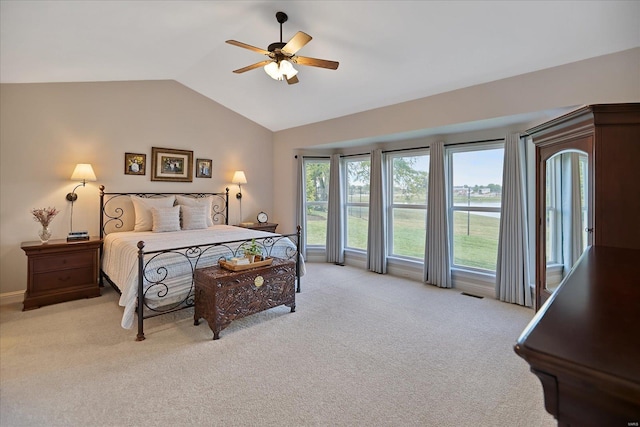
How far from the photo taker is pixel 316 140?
18.2 ft

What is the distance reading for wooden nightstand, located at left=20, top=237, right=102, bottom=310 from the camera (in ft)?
11.7

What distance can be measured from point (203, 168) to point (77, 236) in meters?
2.14

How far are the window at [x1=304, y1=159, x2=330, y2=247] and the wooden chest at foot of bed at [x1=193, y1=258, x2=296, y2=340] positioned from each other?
2.77 m

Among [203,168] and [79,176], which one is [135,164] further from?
[203,168]

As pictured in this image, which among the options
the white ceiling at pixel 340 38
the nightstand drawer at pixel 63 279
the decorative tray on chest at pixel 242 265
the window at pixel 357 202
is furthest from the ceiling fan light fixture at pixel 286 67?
the nightstand drawer at pixel 63 279

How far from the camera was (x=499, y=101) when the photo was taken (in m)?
3.44

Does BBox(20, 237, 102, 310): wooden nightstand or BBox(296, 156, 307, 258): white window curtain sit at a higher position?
BBox(296, 156, 307, 258): white window curtain

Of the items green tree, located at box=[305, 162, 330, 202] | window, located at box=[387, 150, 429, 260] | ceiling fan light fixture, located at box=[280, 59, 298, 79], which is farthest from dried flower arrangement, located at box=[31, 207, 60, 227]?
window, located at box=[387, 150, 429, 260]

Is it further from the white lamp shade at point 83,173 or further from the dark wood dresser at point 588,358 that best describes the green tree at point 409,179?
the white lamp shade at point 83,173

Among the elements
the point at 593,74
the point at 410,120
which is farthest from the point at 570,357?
the point at 410,120

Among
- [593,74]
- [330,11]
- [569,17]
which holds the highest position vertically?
[330,11]

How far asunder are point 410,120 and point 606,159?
250 cm

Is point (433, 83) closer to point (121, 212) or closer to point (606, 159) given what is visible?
point (606, 159)

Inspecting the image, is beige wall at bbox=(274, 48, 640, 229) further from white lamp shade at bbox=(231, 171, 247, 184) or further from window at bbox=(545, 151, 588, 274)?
white lamp shade at bbox=(231, 171, 247, 184)
